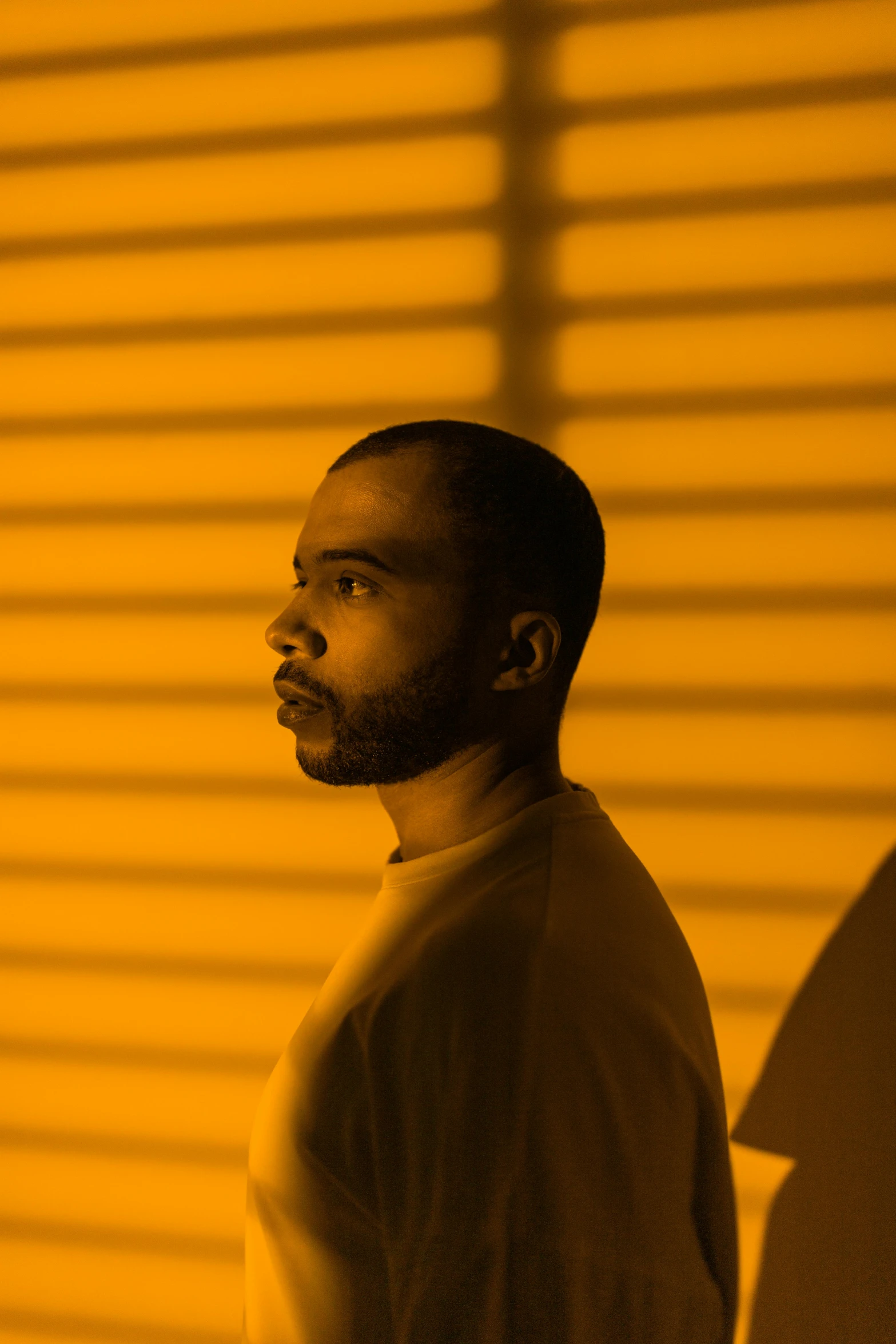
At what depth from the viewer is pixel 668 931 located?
1.00 meters

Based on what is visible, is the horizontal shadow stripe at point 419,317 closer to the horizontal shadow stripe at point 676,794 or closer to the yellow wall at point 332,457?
the yellow wall at point 332,457

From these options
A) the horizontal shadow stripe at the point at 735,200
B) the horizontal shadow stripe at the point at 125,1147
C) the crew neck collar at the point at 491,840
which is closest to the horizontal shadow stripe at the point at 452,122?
the horizontal shadow stripe at the point at 735,200

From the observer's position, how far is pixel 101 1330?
64.8 inches

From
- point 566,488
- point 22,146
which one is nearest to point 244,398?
point 22,146

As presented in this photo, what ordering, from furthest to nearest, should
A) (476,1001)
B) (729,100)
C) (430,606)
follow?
(729,100) < (430,606) < (476,1001)

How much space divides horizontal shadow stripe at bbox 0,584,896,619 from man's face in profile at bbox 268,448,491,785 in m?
0.50

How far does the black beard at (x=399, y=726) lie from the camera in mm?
1005

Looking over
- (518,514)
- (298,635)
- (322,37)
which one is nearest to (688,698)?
(518,514)

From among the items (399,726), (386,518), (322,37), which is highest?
(322,37)

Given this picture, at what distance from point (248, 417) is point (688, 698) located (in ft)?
2.73

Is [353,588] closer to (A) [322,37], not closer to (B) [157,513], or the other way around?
(B) [157,513]

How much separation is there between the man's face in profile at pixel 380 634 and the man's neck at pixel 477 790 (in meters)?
0.02

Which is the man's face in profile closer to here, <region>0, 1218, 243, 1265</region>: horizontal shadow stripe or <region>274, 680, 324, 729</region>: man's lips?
<region>274, 680, 324, 729</region>: man's lips

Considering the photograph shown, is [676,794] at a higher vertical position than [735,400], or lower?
lower
